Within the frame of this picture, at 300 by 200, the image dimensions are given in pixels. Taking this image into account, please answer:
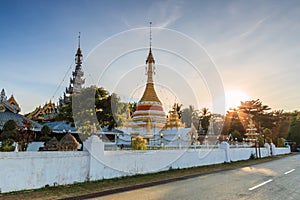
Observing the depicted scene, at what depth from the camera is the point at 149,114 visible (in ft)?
104

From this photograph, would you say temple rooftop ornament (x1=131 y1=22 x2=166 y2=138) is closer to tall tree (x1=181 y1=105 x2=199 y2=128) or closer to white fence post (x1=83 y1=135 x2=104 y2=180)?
white fence post (x1=83 y1=135 x2=104 y2=180)

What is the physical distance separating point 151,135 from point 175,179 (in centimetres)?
1813

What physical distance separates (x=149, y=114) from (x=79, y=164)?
22.2m

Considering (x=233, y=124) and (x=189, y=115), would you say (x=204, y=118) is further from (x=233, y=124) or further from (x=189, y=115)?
(x=233, y=124)

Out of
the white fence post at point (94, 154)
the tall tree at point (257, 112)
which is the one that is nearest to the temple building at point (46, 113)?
the white fence post at point (94, 154)

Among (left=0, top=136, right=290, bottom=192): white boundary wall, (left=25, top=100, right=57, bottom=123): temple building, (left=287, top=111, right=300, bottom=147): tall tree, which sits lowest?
(left=0, top=136, right=290, bottom=192): white boundary wall

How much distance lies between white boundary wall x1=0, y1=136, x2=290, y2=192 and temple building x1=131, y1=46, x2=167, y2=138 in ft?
49.7

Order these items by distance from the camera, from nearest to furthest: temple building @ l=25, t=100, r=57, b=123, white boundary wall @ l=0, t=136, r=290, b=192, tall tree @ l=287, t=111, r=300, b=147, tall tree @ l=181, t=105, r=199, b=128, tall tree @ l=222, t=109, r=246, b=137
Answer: white boundary wall @ l=0, t=136, r=290, b=192 → temple building @ l=25, t=100, r=57, b=123 → tall tree @ l=222, t=109, r=246, b=137 → tall tree @ l=287, t=111, r=300, b=147 → tall tree @ l=181, t=105, r=199, b=128

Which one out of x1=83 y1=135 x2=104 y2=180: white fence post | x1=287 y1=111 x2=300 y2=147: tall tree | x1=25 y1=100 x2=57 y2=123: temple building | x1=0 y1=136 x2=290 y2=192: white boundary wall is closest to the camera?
x1=0 y1=136 x2=290 y2=192: white boundary wall

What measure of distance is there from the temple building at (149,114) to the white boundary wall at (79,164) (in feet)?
49.7

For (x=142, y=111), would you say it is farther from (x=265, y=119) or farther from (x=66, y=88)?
(x=265, y=119)

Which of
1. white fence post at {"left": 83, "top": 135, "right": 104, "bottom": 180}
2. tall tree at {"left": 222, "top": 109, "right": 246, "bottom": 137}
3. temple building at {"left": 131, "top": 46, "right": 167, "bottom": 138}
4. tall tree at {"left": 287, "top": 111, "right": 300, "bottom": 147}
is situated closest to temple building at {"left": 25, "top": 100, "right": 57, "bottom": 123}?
temple building at {"left": 131, "top": 46, "right": 167, "bottom": 138}

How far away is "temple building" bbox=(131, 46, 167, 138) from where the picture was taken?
99.2ft

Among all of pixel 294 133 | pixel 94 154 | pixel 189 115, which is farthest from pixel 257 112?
pixel 94 154
